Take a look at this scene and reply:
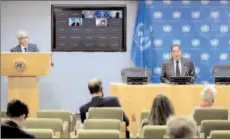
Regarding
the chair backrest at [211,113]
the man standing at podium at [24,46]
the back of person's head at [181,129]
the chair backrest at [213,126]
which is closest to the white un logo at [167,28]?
the man standing at podium at [24,46]

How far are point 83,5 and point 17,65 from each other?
327 centimetres

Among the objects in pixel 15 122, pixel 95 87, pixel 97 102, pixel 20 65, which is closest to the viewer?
pixel 15 122

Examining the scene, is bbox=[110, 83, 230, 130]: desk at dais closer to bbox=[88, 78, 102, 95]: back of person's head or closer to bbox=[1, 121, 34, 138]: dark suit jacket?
bbox=[88, 78, 102, 95]: back of person's head

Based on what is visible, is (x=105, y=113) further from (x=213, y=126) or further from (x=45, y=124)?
(x=213, y=126)

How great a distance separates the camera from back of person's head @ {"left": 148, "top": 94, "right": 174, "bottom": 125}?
604 cm

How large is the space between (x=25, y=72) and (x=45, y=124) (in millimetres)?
3032

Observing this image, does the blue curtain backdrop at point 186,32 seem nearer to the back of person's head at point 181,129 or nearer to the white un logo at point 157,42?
the white un logo at point 157,42

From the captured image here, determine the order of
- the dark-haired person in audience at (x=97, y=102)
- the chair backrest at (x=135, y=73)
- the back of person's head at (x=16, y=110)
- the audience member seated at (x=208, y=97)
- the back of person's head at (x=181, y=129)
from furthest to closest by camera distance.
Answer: the chair backrest at (x=135, y=73)
the dark-haired person in audience at (x=97, y=102)
the audience member seated at (x=208, y=97)
the back of person's head at (x=16, y=110)
the back of person's head at (x=181, y=129)

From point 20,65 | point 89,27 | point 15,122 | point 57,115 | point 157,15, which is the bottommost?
point 57,115

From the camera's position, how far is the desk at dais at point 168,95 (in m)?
8.62

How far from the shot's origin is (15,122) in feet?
17.4

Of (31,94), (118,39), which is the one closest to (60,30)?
(118,39)


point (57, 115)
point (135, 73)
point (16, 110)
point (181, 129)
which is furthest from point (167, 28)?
point (181, 129)

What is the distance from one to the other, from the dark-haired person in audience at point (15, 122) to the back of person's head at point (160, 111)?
151 centimetres
